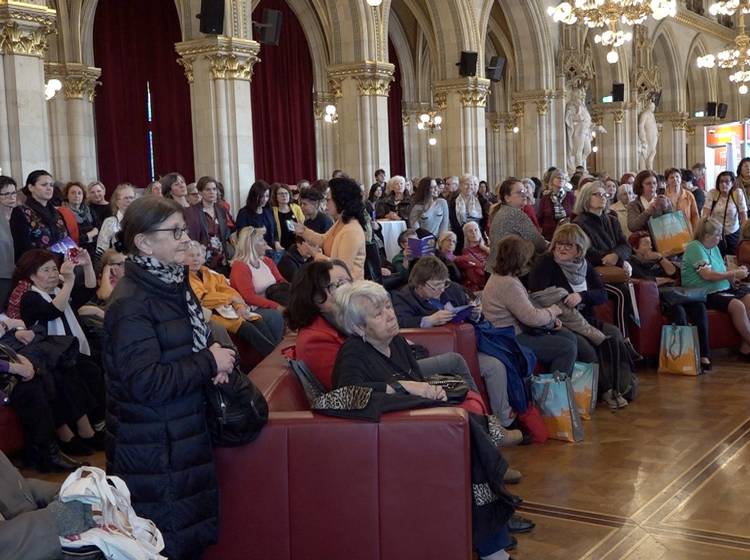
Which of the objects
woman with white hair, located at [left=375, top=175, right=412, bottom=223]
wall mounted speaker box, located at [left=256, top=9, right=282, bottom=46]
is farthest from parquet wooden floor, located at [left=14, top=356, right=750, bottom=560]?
wall mounted speaker box, located at [left=256, top=9, right=282, bottom=46]

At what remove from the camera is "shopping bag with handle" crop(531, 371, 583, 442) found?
5.05m

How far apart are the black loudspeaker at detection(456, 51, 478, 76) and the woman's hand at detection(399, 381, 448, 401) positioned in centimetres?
1372

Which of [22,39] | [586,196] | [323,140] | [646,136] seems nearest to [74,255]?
[22,39]

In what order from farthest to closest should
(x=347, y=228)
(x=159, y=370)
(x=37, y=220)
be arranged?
(x=37, y=220) → (x=347, y=228) → (x=159, y=370)

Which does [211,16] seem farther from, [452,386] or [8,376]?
[452,386]

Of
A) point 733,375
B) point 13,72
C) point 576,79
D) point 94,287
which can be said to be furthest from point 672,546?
point 576,79

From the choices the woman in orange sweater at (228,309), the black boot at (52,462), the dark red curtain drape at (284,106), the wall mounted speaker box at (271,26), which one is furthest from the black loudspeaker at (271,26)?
the black boot at (52,462)

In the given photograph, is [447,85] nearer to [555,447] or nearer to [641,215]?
[641,215]

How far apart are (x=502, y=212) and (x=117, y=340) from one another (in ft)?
15.3

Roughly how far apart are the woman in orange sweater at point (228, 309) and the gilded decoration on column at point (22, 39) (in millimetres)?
3867

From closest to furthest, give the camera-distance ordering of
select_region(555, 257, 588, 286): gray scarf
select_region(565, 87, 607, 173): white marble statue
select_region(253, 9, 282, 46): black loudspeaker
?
select_region(555, 257, 588, 286): gray scarf → select_region(253, 9, 282, 46): black loudspeaker → select_region(565, 87, 607, 173): white marble statue

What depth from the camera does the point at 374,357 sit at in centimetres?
345

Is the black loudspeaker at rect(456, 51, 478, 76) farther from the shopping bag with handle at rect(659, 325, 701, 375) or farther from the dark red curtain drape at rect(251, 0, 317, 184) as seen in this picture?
the shopping bag with handle at rect(659, 325, 701, 375)

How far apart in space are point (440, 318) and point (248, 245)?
79.5 inches
